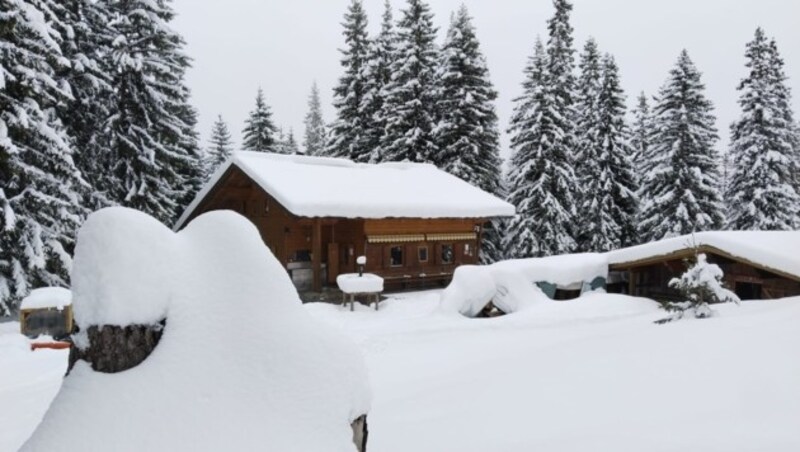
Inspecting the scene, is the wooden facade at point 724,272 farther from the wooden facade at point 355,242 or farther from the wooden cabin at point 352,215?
the wooden facade at point 355,242

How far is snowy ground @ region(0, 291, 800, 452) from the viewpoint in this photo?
480 cm

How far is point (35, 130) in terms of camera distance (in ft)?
48.0

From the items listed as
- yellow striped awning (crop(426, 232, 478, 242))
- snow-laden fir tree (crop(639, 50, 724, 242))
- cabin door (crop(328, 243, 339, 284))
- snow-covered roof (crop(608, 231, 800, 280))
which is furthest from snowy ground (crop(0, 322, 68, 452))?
snow-laden fir tree (crop(639, 50, 724, 242))

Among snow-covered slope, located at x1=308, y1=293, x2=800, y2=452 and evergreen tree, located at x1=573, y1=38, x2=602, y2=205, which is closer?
snow-covered slope, located at x1=308, y1=293, x2=800, y2=452

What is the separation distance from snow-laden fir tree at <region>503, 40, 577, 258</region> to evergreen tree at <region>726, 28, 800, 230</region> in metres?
9.81

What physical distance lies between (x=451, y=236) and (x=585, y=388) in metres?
17.7

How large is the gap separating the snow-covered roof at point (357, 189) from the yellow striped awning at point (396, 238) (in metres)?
1.48

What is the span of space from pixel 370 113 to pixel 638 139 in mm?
21115

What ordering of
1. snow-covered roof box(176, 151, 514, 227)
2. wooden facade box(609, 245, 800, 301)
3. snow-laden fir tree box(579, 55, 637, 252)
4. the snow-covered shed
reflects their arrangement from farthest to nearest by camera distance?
snow-laden fir tree box(579, 55, 637, 252)
snow-covered roof box(176, 151, 514, 227)
wooden facade box(609, 245, 800, 301)
the snow-covered shed

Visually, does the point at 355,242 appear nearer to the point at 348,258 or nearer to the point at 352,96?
the point at 348,258

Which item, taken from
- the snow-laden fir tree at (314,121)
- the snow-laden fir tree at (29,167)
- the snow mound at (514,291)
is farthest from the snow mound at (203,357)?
the snow-laden fir tree at (314,121)

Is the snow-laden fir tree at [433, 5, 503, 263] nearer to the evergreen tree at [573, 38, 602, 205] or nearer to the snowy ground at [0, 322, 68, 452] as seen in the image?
the evergreen tree at [573, 38, 602, 205]

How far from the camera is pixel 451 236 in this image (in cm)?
2383

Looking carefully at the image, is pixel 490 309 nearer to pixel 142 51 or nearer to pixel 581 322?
pixel 581 322
